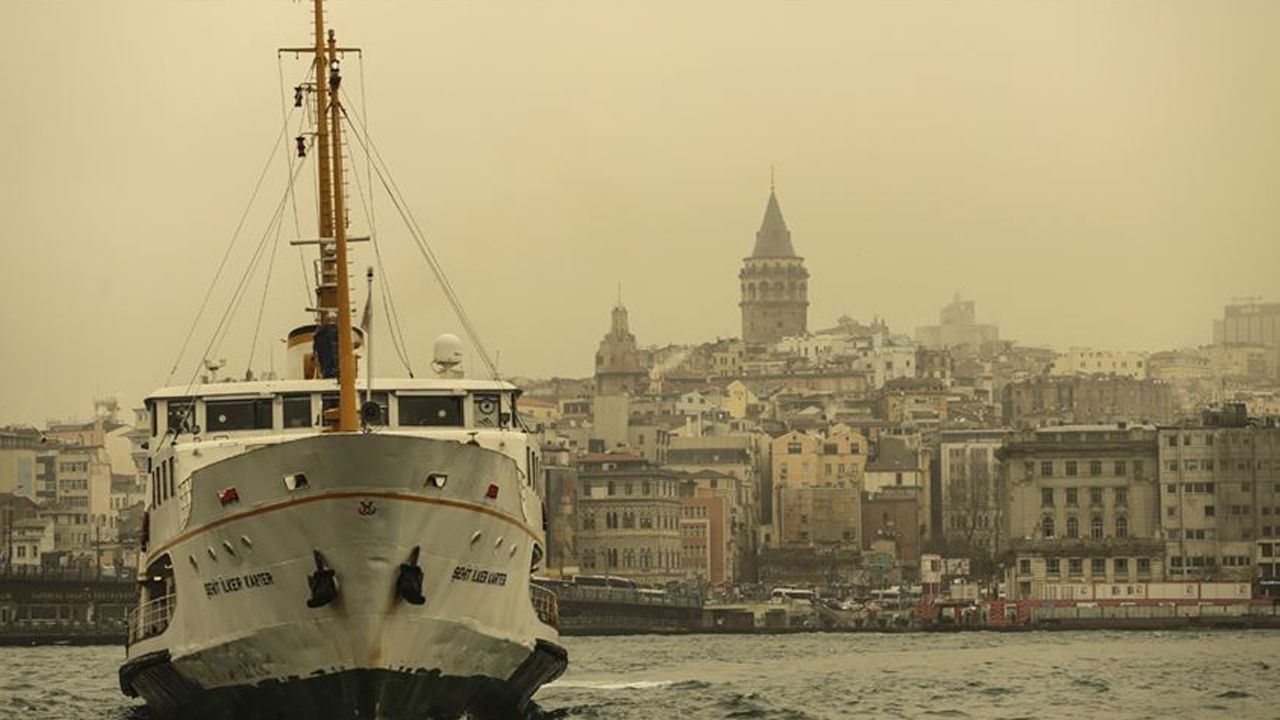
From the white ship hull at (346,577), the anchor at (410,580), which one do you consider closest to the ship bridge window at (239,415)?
the white ship hull at (346,577)

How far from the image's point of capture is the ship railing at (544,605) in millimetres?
47750

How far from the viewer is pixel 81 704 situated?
5662 centimetres

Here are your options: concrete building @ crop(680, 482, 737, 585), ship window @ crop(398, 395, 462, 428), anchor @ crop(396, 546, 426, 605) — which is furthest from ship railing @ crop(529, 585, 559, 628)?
concrete building @ crop(680, 482, 737, 585)

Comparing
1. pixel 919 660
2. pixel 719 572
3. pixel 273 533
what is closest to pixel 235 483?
pixel 273 533

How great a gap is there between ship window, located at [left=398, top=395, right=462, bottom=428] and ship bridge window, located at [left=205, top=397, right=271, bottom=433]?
6.28 ft

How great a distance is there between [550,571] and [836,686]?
9705cm

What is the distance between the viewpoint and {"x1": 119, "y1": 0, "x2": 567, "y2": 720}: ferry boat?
4012 cm

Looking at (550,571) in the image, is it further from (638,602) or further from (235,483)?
(235,483)

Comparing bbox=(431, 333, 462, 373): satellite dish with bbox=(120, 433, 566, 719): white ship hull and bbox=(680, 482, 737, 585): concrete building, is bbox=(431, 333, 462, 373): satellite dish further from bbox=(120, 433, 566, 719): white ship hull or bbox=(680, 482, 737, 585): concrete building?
bbox=(680, 482, 737, 585): concrete building

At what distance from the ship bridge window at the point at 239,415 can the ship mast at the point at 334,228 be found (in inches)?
62.7

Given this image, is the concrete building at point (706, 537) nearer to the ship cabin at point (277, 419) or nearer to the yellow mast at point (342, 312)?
the ship cabin at point (277, 419)

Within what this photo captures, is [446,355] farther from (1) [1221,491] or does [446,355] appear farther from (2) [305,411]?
(1) [1221,491]

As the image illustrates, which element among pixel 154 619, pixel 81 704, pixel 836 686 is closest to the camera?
pixel 154 619

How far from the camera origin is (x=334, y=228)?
4519cm
